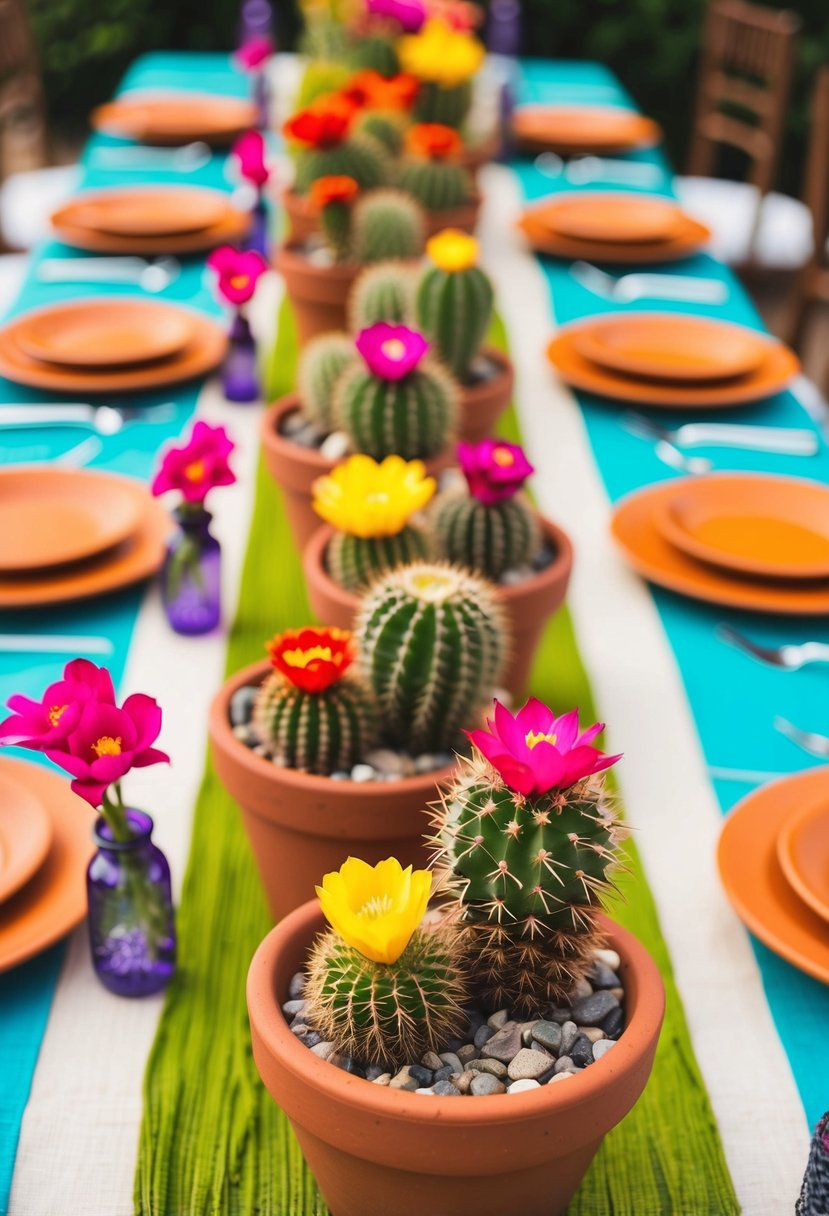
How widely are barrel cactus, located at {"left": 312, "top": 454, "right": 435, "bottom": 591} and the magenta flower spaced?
193mm

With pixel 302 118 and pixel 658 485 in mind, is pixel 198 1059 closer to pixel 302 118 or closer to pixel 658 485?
pixel 658 485

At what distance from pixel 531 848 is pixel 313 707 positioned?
0.27 meters

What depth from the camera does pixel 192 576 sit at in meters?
1.43

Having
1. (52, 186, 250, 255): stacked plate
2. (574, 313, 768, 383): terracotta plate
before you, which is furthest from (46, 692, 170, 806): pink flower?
(52, 186, 250, 255): stacked plate

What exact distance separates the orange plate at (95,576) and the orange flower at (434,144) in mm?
992

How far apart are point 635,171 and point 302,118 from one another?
122cm

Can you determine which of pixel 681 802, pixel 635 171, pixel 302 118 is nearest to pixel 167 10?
pixel 635 171

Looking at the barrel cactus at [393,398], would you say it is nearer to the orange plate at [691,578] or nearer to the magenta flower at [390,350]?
the magenta flower at [390,350]

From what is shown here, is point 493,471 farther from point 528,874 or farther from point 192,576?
point 528,874

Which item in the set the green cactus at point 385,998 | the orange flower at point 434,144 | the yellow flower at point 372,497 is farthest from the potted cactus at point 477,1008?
the orange flower at point 434,144

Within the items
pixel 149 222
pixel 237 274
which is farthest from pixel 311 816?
pixel 149 222

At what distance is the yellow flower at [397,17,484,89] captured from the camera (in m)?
2.56

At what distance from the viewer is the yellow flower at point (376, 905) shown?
2.42 ft

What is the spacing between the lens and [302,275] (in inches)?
77.9
